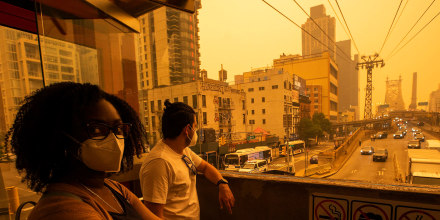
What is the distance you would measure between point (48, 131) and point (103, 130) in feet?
0.50

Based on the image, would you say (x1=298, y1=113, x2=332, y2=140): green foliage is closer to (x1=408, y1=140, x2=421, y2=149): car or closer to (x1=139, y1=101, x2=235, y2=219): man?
(x1=408, y1=140, x2=421, y2=149): car

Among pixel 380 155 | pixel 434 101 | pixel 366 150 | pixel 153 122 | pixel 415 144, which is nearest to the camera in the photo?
pixel 434 101

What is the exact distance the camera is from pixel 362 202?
4.16 feet

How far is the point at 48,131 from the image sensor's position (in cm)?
58

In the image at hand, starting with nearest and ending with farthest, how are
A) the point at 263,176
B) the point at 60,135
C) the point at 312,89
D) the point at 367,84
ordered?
the point at 60,135 → the point at 263,176 → the point at 367,84 → the point at 312,89

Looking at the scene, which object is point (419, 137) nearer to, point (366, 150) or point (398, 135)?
point (398, 135)

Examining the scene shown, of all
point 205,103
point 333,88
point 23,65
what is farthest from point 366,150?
point 205,103

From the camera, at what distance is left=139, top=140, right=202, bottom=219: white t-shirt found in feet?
3.53

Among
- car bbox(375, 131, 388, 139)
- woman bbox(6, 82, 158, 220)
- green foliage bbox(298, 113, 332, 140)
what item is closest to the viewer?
woman bbox(6, 82, 158, 220)

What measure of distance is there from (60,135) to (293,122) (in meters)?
20.4

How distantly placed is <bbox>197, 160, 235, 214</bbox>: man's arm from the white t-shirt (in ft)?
0.64

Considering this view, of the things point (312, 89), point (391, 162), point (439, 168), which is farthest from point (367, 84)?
point (312, 89)

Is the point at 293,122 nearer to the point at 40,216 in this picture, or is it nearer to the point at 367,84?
the point at 367,84

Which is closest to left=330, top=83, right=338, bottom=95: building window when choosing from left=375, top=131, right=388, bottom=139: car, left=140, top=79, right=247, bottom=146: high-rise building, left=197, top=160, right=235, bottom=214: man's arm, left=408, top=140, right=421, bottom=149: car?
left=375, top=131, right=388, bottom=139: car
